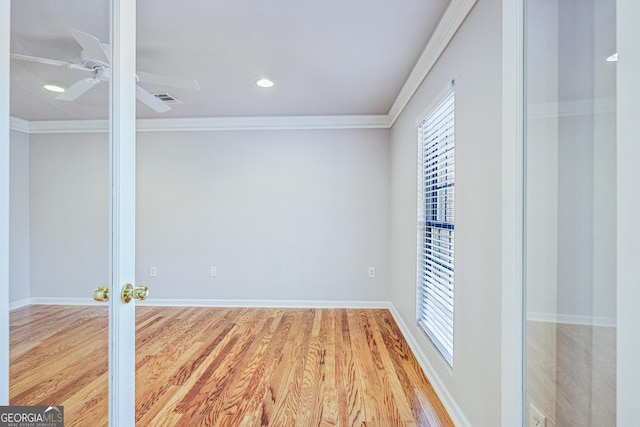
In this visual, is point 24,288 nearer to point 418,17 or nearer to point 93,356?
point 93,356

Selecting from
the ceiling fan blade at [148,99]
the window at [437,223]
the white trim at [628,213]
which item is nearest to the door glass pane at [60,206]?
the white trim at [628,213]

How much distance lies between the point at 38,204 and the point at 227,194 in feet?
10.9

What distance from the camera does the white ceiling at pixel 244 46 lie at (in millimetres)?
844

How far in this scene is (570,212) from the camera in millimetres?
821

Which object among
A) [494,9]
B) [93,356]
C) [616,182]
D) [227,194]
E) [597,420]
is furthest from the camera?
[227,194]

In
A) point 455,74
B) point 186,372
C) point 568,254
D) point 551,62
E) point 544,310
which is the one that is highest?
point 455,74

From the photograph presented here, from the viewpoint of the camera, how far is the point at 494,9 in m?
1.37

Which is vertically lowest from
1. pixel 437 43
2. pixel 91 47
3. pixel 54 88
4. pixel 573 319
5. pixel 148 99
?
pixel 573 319

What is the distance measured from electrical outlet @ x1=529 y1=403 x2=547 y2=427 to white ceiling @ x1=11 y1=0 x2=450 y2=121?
4.95 feet

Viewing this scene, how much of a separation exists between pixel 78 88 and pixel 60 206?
38 centimetres

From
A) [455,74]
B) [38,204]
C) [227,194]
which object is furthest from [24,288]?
[227,194]

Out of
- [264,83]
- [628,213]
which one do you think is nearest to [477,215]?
[628,213]

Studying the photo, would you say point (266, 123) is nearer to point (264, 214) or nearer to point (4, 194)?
point (264, 214)

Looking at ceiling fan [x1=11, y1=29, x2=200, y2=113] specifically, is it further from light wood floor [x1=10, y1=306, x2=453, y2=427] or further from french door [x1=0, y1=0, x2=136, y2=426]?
light wood floor [x1=10, y1=306, x2=453, y2=427]
